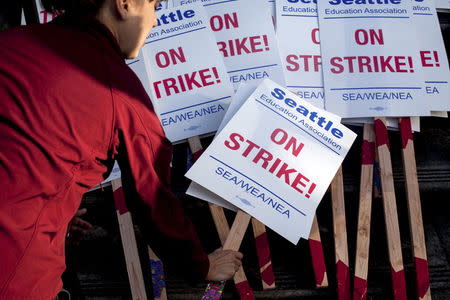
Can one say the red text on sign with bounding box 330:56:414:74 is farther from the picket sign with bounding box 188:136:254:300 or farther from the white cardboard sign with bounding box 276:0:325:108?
the picket sign with bounding box 188:136:254:300

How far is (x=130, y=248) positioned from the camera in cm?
178

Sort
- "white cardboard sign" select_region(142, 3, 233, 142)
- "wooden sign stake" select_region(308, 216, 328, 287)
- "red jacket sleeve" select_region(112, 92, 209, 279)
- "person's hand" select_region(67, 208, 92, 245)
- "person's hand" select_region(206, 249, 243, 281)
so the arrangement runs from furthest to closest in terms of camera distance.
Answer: "white cardboard sign" select_region(142, 3, 233, 142) < "wooden sign stake" select_region(308, 216, 328, 287) < "person's hand" select_region(67, 208, 92, 245) < "person's hand" select_region(206, 249, 243, 281) < "red jacket sleeve" select_region(112, 92, 209, 279)

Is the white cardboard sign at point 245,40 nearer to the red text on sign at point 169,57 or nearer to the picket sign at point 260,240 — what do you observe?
the red text on sign at point 169,57

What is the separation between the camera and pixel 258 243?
5.90 feet

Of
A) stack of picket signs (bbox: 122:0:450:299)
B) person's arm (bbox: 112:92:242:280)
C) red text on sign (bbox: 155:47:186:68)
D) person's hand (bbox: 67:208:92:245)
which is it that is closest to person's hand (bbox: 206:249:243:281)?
person's arm (bbox: 112:92:242:280)

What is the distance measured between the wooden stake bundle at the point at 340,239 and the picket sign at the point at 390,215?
0.16 metres

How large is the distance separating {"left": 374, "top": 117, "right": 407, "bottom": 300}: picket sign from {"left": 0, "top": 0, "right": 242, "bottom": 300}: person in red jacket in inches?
40.1

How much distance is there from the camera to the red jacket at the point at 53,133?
2.96 ft

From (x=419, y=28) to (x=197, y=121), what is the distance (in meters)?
0.98

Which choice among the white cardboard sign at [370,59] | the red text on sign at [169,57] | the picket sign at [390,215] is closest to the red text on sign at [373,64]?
the white cardboard sign at [370,59]

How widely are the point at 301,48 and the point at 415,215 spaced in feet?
2.52

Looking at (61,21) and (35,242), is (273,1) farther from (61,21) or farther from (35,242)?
(35,242)

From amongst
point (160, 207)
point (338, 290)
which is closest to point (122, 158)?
point (160, 207)

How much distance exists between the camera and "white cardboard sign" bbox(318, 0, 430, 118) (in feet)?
6.39
